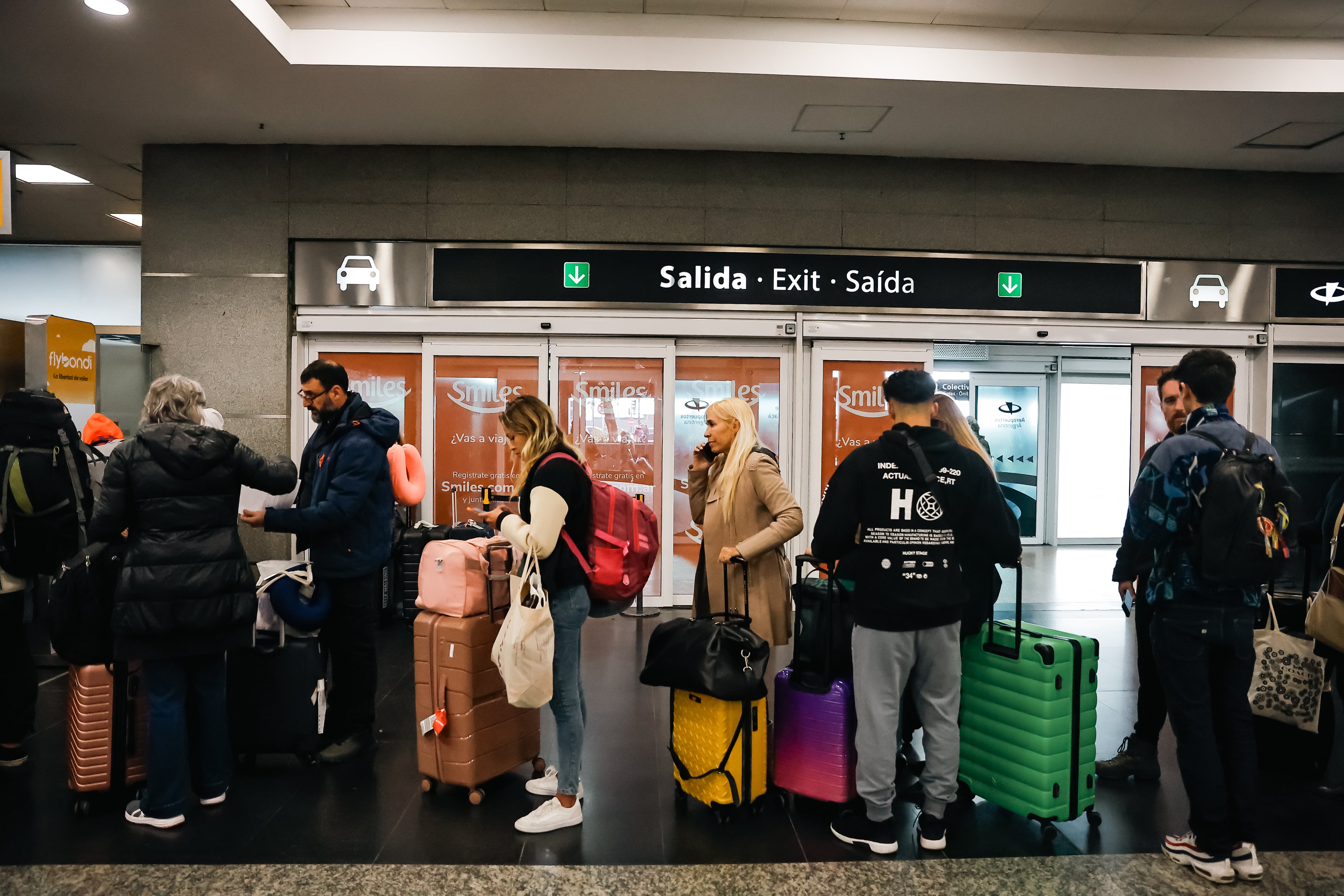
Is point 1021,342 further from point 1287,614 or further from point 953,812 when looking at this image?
point 953,812

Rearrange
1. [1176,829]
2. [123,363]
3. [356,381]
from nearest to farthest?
1. [1176,829]
2. [123,363]
3. [356,381]

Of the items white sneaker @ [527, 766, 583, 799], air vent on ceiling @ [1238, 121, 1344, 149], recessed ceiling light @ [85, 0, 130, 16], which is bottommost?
white sneaker @ [527, 766, 583, 799]

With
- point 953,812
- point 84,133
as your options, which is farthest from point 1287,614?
point 84,133

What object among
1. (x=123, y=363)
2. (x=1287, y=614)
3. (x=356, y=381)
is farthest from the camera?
(x=356, y=381)

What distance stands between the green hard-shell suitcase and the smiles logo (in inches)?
239

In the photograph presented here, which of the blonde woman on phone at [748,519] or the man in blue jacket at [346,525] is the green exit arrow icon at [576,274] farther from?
the blonde woman on phone at [748,519]

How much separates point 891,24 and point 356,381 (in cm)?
498

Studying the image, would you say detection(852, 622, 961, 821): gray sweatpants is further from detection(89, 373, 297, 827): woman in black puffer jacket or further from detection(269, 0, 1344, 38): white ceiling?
detection(269, 0, 1344, 38): white ceiling

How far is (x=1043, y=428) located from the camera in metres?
11.5

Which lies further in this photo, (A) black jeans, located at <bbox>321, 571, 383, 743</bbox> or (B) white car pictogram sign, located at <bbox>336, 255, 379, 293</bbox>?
(B) white car pictogram sign, located at <bbox>336, 255, 379, 293</bbox>

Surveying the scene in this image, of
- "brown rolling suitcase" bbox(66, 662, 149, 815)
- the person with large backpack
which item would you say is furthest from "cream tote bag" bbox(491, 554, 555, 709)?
the person with large backpack

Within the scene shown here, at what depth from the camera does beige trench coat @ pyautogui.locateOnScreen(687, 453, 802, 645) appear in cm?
337

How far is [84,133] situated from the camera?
6.20 meters

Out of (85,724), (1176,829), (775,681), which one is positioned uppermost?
(775,681)
